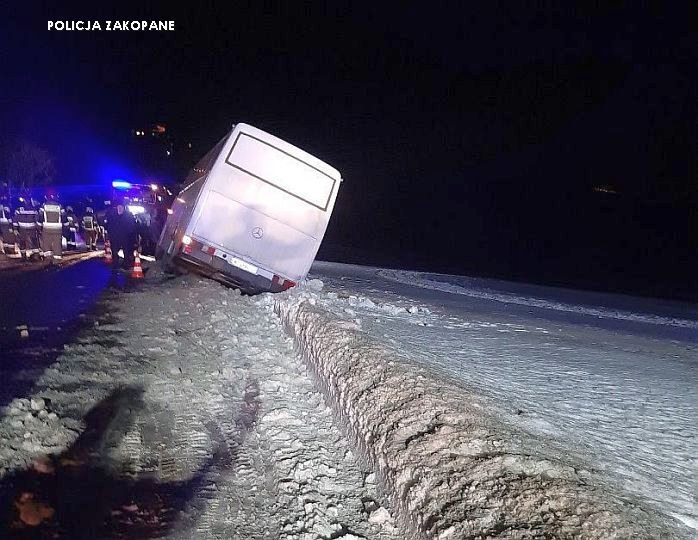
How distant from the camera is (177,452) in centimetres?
450

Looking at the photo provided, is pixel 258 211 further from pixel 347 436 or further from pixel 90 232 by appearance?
pixel 90 232

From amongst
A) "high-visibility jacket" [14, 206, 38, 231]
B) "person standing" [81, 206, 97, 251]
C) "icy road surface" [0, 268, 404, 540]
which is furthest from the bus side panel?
"person standing" [81, 206, 97, 251]

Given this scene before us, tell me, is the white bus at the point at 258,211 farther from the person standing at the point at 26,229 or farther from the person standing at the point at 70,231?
the person standing at the point at 70,231

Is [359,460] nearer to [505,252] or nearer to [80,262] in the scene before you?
[80,262]

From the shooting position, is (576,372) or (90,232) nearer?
(576,372)

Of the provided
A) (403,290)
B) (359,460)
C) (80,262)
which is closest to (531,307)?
(403,290)

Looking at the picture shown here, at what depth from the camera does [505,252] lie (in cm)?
3794

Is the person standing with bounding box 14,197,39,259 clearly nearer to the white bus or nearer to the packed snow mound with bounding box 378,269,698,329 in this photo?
the white bus

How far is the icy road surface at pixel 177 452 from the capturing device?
11.8 feet

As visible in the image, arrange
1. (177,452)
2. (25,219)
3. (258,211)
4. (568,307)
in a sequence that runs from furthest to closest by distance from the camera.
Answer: (25,219) → (568,307) → (258,211) → (177,452)

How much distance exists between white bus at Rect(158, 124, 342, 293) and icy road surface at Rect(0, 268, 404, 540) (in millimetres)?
3023

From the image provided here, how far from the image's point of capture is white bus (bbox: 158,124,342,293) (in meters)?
9.85

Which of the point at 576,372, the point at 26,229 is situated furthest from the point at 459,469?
the point at 26,229

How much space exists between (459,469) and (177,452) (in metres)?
2.38
